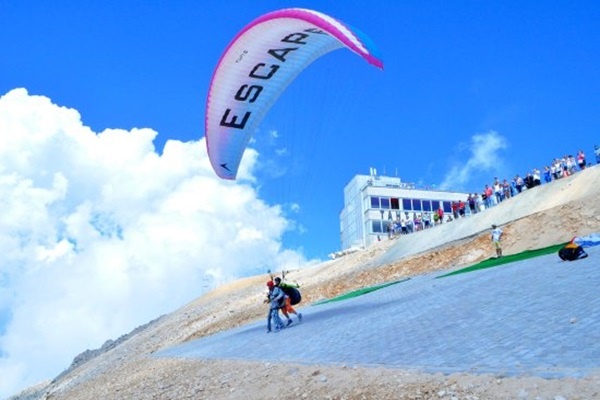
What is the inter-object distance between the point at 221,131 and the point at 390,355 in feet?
31.9

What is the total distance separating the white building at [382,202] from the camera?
6222cm

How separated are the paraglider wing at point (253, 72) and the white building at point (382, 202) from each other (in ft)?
145

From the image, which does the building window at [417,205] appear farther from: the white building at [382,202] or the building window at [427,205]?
the building window at [427,205]

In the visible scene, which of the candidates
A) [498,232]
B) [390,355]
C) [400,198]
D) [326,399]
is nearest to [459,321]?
[390,355]

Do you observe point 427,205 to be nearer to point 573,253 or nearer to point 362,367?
point 573,253

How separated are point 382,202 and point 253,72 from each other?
48.7 meters

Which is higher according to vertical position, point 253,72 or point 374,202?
point 374,202

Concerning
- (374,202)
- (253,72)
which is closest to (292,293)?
(253,72)

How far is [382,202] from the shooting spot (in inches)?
2470

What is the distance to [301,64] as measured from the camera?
1550 centimetres

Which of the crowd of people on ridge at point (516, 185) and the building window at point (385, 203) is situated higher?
the building window at point (385, 203)

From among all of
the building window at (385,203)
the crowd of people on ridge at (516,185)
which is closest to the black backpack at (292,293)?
the crowd of people on ridge at (516,185)

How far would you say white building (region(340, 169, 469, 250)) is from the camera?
2450 inches

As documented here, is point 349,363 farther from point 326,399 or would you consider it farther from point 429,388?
point 429,388
